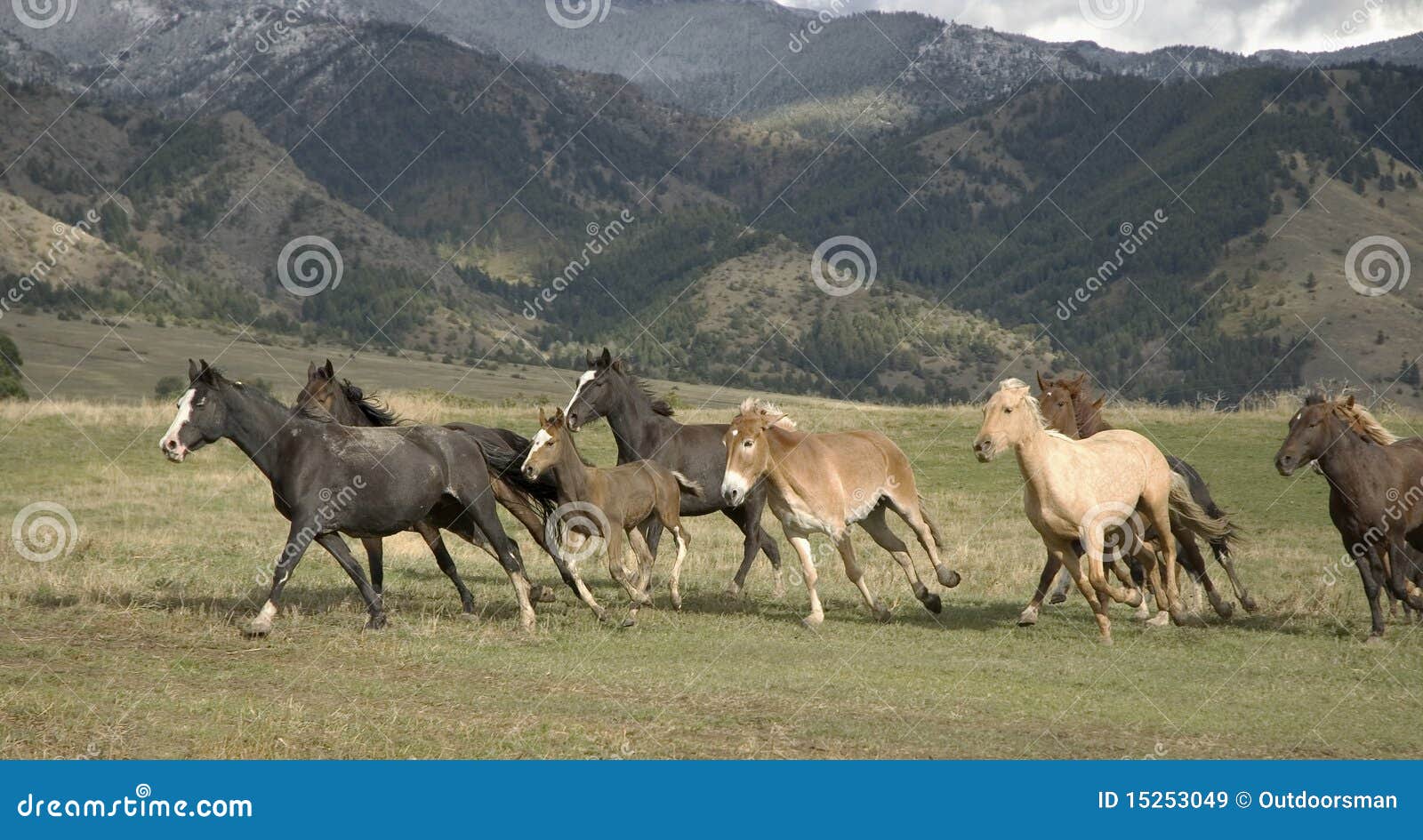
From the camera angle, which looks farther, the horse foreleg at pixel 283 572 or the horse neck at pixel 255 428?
the horse neck at pixel 255 428

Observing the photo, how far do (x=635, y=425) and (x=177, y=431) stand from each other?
17.8ft

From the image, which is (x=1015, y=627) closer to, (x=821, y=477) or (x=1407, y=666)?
(x=821, y=477)

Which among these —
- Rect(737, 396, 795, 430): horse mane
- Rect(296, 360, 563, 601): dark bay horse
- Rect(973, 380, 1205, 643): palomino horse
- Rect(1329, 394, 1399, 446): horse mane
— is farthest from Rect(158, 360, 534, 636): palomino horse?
Rect(1329, 394, 1399, 446): horse mane

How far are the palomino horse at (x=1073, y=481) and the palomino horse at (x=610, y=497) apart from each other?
3.70 meters

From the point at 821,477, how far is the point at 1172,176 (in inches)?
7280

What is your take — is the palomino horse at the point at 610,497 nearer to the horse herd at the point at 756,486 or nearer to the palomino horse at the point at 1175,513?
the horse herd at the point at 756,486

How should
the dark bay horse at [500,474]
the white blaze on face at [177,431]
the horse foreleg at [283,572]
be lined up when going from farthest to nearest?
the dark bay horse at [500,474] → the white blaze on face at [177,431] → the horse foreleg at [283,572]

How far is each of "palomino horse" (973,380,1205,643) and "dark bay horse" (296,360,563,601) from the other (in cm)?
451

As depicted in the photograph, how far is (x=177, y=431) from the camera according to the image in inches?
500

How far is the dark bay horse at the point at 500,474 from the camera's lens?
47.7 feet

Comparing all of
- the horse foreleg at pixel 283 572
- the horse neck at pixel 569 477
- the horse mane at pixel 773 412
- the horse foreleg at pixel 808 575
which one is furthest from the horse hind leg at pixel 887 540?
the horse foreleg at pixel 283 572

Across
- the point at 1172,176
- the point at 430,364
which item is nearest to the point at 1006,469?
the point at 430,364

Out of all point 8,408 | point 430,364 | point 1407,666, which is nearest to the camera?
point 1407,666

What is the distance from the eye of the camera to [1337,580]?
1841cm
